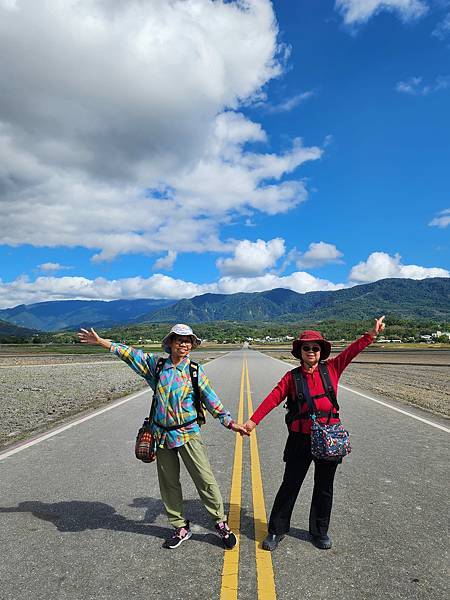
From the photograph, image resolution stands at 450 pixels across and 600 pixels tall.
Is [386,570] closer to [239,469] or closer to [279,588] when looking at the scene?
[279,588]

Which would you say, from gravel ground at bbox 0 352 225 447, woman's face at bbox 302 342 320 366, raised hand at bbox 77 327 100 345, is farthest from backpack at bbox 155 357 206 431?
gravel ground at bbox 0 352 225 447

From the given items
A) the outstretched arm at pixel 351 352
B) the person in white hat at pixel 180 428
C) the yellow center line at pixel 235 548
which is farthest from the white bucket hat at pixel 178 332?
the yellow center line at pixel 235 548

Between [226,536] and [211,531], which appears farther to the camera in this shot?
[211,531]

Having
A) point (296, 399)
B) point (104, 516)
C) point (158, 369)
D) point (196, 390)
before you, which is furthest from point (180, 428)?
point (104, 516)

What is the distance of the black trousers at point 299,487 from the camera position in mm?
4316

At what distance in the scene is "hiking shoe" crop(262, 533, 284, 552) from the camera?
4180 mm

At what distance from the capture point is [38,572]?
3.74 m

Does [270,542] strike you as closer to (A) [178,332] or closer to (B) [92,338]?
(A) [178,332]

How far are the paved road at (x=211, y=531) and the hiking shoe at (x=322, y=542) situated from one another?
92 millimetres

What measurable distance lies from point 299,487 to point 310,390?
36.7 inches

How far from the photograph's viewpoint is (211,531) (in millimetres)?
4590

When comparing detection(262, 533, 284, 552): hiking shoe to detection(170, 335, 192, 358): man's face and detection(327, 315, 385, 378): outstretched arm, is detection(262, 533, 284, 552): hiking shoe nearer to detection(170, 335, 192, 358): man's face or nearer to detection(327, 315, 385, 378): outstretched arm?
detection(327, 315, 385, 378): outstretched arm

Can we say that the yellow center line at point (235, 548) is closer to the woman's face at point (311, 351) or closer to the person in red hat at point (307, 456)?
the person in red hat at point (307, 456)

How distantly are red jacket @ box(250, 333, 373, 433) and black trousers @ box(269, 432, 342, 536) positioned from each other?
5.3 inches
